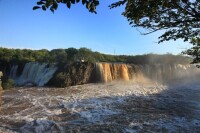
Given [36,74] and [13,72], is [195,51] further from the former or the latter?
[13,72]

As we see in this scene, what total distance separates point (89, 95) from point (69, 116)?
556 cm

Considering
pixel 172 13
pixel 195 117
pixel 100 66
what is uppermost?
pixel 172 13

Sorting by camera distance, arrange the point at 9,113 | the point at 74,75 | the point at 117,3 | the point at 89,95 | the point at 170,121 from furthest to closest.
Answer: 1. the point at 74,75
2. the point at 89,95
3. the point at 9,113
4. the point at 170,121
5. the point at 117,3

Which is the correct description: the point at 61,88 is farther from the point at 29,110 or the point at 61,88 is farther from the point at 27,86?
the point at 29,110

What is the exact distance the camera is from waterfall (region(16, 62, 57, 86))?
2326 cm

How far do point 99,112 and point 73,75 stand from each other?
10245mm

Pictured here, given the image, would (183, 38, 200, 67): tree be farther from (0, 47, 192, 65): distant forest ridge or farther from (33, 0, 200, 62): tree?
(0, 47, 192, 65): distant forest ridge

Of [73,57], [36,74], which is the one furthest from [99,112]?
[73,57]

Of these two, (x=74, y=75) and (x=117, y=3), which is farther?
(x=74, y=75)

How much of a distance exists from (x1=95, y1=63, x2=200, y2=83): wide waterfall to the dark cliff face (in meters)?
0.74

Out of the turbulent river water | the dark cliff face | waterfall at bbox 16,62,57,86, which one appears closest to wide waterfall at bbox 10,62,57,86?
waterfall at bbox 16,62,57,86

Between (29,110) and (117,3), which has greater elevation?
(117,3)

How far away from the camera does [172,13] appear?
4645 millimetres

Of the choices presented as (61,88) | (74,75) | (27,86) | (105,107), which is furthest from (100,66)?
(105,107)
